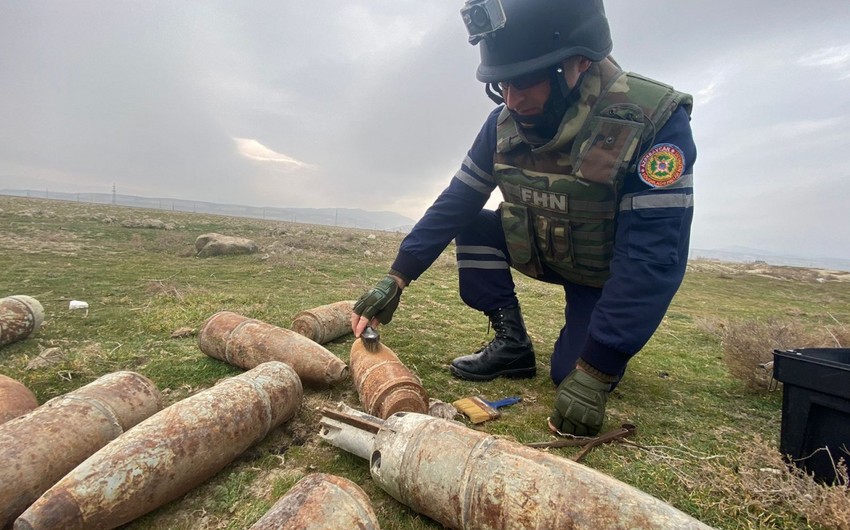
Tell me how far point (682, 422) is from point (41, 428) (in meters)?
3.79

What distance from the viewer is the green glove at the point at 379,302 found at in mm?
3271

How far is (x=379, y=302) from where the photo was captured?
3.28m

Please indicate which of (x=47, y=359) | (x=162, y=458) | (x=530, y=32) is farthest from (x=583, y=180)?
(x=47, y=359)

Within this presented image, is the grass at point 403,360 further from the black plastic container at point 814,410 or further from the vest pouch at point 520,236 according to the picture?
the vest pouch at point 520,236

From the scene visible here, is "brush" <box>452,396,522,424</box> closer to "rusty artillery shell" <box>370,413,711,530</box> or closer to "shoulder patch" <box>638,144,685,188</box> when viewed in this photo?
"rusty artillery shell" <box>370,413,711,530</box>

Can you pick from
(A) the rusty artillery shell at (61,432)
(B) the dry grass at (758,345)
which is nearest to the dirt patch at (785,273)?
(B) the dry grass at (758,345)

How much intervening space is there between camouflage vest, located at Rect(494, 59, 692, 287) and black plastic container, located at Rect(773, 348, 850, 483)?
1.32m

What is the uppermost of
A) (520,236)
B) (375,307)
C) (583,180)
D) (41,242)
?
(583,180)

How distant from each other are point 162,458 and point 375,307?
1.66 m

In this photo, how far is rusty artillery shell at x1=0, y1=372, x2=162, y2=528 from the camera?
5.85 feet

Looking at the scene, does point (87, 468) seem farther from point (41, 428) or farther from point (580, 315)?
point (580, 315)

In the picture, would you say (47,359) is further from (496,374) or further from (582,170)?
(582,170)

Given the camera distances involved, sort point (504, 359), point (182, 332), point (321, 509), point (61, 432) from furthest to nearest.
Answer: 1. point (182, 332)
2. point (504, 359)
3. point (61, 432)
4. point (321, 509)

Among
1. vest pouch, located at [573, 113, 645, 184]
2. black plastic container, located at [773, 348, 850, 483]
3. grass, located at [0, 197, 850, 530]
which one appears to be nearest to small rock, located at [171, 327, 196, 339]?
grass, located at [0, 197, 850, 530]
